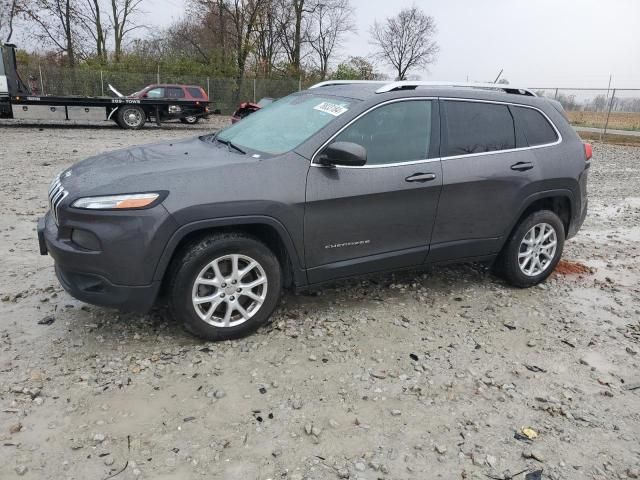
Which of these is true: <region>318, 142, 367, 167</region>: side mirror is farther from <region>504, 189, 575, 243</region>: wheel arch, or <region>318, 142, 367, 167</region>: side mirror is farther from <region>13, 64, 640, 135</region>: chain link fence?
<region>13, 64, 640, 135</region>: chain link fence

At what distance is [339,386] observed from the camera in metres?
3.12

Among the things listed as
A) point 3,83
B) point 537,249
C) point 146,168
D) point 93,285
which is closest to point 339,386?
point 93,285

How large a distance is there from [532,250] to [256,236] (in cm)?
260

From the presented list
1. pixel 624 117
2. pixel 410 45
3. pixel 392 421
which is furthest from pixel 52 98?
pixel 410 45

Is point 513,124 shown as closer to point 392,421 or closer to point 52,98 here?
point 392,421

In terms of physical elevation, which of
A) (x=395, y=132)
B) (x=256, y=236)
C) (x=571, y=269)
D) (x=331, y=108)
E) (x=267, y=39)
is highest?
(x=267, y=39)

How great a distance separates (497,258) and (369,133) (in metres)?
1.81

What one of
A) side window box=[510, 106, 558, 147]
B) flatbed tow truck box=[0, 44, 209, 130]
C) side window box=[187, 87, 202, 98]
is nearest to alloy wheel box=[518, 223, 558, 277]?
side window box=[510, 106, 558, 147]

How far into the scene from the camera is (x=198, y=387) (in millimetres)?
3045

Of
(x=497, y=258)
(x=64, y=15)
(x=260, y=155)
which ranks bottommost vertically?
(x=497, y=258)

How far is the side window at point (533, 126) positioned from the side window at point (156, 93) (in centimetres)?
1700

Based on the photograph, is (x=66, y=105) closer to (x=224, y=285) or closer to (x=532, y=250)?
(x=224, y=285)

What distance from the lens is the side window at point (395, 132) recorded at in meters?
3.72

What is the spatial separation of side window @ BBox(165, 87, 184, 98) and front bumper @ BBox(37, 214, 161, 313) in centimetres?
1759
